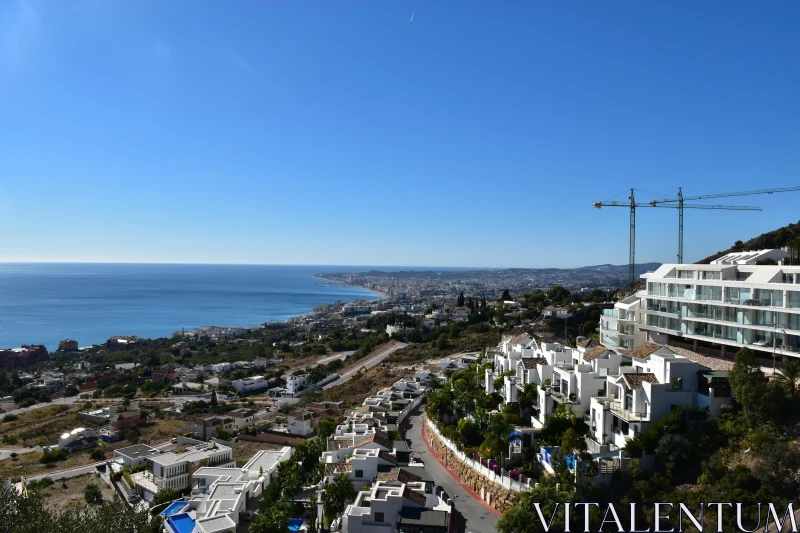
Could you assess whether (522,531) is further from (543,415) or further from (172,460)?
(172,460)

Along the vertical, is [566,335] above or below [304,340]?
above

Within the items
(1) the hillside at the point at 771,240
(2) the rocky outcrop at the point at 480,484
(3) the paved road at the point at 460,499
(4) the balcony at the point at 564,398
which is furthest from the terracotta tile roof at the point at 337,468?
(1) the hillside at the point at 771,240

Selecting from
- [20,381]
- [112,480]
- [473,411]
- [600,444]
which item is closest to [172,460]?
[112,480]

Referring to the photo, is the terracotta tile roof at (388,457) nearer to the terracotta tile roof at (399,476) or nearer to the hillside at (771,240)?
the terracotta tile roof at (399,476)

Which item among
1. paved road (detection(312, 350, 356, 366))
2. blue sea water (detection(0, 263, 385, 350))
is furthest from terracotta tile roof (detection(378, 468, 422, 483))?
blue sea water (detection(0, 263, 385, 350))

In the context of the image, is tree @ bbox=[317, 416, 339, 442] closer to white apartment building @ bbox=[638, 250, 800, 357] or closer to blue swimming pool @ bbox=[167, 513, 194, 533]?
blue swimming pool @ bbox=[167, 513, 194, 533]

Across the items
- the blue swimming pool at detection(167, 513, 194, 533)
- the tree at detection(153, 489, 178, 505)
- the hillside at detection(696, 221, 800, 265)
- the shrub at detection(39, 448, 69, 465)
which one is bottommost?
the shrub at detection(39, 448, 69, 465)
